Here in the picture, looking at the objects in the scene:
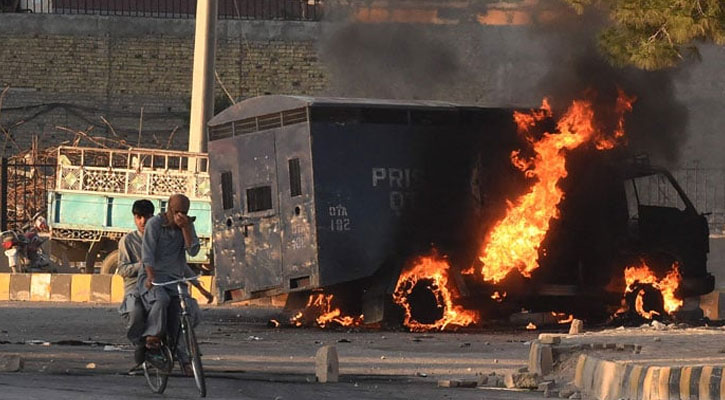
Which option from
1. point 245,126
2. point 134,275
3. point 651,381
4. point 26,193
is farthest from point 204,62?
point 651,381

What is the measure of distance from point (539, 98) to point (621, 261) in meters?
2.57

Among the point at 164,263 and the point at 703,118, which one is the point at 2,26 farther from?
the point at 164,263

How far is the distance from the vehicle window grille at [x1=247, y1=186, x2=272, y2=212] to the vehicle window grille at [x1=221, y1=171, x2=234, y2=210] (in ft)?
1.06

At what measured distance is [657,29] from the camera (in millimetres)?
19141

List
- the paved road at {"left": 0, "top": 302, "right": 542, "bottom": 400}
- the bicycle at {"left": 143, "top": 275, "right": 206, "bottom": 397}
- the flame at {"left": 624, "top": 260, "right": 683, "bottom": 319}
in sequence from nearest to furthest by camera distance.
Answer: the bicycle at {"left": 143, "top": 275, "right": 206, "bottom": 397} < the paved road at {"left": 0, "top": 302, "right": 542, "bottom": 400} < the flame at {"left": 624, "top": 260, "right": 683, "bottom": 319}

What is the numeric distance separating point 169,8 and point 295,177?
86.4 feet

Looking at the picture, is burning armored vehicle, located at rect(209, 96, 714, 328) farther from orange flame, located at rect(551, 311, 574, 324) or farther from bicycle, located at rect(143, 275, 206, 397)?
bicycle, located at rect(143, 275, 206, 397)

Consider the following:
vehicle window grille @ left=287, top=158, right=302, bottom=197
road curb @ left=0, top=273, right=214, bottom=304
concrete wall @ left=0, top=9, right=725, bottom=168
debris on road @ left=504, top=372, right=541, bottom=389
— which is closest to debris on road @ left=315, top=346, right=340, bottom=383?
debris on road @ left=504, top=372, right=541, bottom=389

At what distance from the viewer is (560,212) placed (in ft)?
72.6

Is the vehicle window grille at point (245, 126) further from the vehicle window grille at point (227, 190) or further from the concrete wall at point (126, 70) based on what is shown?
the concrete wall at point (126, 70)

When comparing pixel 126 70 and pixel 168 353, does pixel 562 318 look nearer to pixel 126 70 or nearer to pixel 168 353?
pixel 168 353

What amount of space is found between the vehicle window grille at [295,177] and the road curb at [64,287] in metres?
6.11

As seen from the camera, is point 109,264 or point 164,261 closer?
point 164,261

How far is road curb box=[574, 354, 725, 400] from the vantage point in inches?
460
